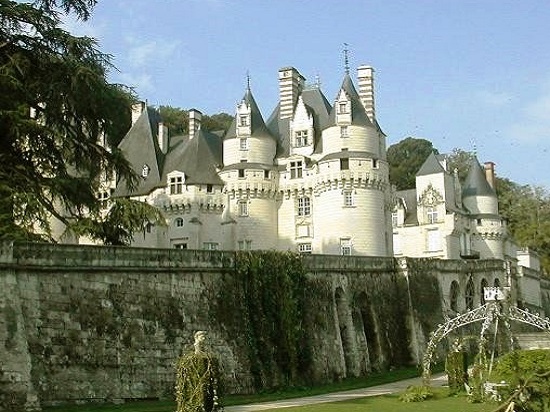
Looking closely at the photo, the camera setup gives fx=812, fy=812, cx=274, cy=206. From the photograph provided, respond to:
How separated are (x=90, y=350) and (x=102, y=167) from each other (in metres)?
6.07

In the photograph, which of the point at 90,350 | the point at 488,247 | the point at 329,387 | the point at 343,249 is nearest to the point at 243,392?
the point at 329,387

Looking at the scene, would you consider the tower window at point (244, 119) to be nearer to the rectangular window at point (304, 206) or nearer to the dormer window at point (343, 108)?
the rectangular window at point (304, 206)

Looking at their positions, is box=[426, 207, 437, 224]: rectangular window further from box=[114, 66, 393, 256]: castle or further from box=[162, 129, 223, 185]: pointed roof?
box=[162, 129, 223, 185]: pointed roof

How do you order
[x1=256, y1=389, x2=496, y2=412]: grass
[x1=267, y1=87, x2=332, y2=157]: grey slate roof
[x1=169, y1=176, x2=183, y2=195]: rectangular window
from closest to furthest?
1. [x1=256, y1=389, x2=496, y2=412]: grass
2. [x1=169, y1=176, x2=183, y2=195]: rectangular window
3. [x1=267, y1=87, x2=332, y2=157]: grey slate roof

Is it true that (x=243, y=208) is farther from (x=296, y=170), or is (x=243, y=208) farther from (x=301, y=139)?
(x=301, y=139)

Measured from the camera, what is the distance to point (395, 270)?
34594mm

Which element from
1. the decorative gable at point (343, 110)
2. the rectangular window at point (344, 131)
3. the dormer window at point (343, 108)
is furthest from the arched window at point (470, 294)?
the dormer window at point (343, 108)

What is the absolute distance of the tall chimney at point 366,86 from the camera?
44.7 m

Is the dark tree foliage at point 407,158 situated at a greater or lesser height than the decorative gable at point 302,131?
greater

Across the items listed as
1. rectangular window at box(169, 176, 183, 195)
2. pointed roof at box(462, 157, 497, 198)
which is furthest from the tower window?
pointed roof at box(462, 157, 497, 198)

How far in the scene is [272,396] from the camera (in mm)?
23047

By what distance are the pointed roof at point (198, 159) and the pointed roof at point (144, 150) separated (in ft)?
2.01

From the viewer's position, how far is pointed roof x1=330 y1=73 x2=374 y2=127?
1655 inches

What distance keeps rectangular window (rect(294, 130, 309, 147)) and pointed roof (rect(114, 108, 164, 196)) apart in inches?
311
